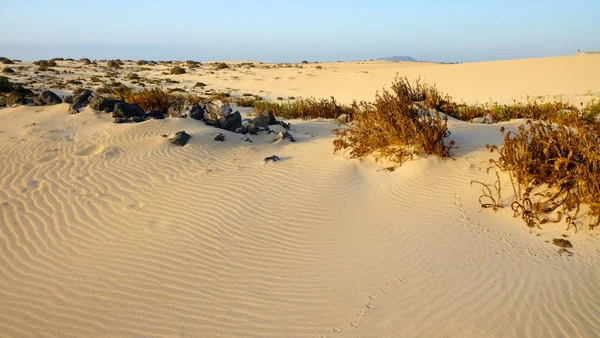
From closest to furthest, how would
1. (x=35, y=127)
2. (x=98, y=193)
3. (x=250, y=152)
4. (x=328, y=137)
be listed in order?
A: (x=98, y=193)
(x=250, y=152)
(x=328, y=137)
(x=35, y=127)

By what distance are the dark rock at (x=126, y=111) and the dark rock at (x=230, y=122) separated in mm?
2435

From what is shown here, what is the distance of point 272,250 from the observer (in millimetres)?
4359

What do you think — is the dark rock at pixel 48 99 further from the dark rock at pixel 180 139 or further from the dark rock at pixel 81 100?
the dark rock at pixel 180 139

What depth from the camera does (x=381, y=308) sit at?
3.30 metres

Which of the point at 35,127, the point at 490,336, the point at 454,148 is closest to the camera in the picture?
the point at 490,336

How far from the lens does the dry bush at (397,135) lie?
6.41 m

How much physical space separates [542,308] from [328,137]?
6.11 meters

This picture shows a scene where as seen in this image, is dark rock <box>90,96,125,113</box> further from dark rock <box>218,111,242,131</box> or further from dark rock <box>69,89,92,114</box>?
dark rock <box>218,111,242,131</box>

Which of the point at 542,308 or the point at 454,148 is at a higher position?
the point at 454,148

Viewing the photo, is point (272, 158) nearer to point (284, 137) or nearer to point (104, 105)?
point (284, 137)

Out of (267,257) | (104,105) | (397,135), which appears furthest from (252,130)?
(267,257)

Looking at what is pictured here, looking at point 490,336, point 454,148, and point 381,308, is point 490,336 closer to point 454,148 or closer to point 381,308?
point 381,308

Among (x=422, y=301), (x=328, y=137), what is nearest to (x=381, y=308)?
(x=422, y=301)

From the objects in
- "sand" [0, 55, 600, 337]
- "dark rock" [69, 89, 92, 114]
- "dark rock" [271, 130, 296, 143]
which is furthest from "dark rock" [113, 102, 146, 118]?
"dark rock" [271, 130, 296, 143]
